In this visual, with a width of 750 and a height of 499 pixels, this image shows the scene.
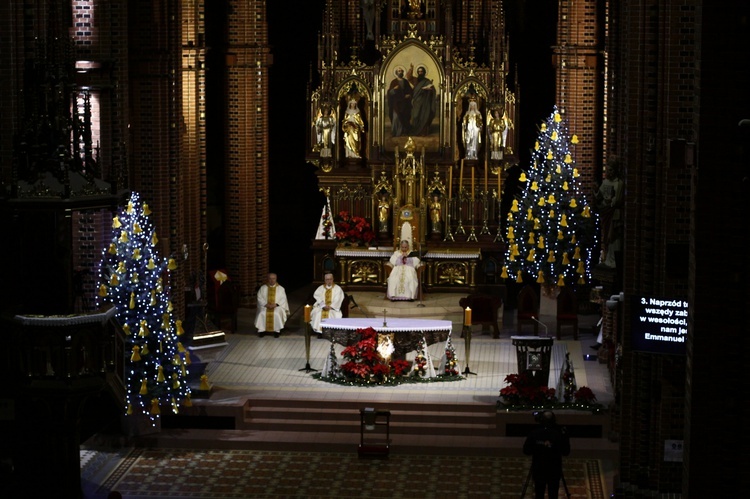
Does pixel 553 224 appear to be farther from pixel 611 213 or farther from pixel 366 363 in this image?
pixel 611 213

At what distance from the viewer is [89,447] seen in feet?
78.0

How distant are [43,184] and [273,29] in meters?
16.6

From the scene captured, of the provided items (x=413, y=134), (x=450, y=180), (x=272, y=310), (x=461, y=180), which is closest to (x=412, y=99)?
(x=413, y=134)

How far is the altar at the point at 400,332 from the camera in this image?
26.0 meters

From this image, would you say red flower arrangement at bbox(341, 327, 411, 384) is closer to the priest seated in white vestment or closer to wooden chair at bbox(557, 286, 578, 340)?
wooden chair at bbox(557, 286, 578, 340)

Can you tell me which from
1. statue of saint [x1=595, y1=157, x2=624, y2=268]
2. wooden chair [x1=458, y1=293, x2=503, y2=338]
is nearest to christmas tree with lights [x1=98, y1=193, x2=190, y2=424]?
statue of saint [x1=595, y1=157, x2=624, y2=268]

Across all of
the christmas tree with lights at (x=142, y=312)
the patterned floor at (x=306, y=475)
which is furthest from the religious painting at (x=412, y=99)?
the patterned floor at (x=306, y=475)

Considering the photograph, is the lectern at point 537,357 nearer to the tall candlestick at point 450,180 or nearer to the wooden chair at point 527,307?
the wooden chair at point 527,307

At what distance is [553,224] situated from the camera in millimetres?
29734

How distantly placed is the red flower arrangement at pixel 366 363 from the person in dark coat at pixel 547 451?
21.4ft

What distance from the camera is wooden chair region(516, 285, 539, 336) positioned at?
29.0m

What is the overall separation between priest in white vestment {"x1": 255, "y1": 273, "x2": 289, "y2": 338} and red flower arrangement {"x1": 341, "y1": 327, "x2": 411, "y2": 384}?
12.3ft

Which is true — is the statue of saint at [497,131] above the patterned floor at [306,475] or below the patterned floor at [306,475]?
above

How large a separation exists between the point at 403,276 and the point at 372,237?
1943 millimetres
